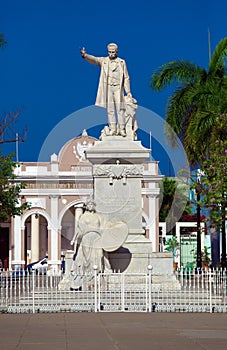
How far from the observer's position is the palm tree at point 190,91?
3253 centimetres

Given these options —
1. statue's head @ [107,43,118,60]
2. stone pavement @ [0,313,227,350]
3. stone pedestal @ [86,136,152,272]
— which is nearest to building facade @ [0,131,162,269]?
statue's head @ [107,43,118,60]

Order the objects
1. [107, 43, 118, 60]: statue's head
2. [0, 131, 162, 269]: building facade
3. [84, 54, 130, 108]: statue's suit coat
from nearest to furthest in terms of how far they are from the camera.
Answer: [107, 43, 118, 60]: statue's head → [84, 54, 130, 108]: statue's suit coat → [0, 131, 162, 269]: building facade

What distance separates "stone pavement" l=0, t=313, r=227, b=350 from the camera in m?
10.8

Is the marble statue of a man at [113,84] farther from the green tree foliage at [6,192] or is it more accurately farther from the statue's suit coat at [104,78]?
the green tree foliage at [6,192]

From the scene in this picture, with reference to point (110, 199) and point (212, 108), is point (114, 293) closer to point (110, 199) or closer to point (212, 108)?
point (110, 199)

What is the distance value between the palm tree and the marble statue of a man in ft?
35.7

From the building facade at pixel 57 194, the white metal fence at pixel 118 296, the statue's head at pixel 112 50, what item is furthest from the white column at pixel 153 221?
the white metal fence at pixel 118 296

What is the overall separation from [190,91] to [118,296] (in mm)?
17627

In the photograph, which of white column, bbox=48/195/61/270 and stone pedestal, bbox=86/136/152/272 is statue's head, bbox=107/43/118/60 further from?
white column, bbox=48/195/61/270

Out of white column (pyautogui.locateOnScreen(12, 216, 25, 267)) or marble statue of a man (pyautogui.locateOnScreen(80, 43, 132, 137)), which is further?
white column (pyautogui.locateOnScreen(12, 216, 25, 267))

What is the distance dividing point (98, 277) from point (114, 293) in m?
0.83

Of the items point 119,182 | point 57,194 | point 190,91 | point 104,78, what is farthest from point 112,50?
point 57,194

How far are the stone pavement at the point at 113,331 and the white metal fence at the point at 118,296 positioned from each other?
74 centimetres

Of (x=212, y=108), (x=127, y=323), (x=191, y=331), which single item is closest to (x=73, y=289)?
(x=127, y=323)
